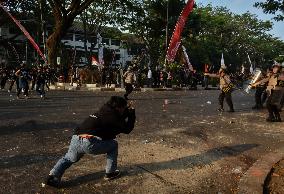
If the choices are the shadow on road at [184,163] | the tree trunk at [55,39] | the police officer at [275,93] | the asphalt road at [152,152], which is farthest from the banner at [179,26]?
the shadow on road at [184,163]

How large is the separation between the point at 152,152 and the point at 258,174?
2241 millimetres

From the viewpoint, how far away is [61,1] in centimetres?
3266

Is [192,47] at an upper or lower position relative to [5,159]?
upper

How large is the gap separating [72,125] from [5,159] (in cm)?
405

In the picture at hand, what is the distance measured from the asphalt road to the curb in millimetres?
173

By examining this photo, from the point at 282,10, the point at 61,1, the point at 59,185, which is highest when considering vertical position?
the point at 61,1

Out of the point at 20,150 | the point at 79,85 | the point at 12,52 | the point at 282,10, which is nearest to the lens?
the point at 20,150

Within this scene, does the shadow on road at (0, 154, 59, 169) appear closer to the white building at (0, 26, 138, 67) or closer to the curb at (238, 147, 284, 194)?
the curb at (238, 147, 284, 194)

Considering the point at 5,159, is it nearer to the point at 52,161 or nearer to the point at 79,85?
the point at 52,161

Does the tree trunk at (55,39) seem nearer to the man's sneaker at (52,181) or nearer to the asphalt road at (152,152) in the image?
the asphalt road at (152,152)

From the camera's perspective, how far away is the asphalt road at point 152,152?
20.6ft

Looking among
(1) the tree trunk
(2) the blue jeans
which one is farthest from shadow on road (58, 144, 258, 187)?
(1) the tree trunk

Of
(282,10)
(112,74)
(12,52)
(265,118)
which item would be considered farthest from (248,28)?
(265,118)

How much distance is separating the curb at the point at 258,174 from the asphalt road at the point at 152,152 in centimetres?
17
